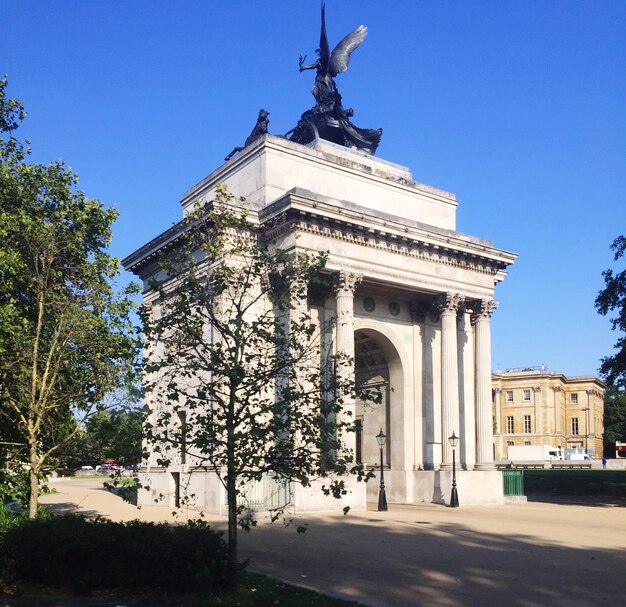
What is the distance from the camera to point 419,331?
119 feet

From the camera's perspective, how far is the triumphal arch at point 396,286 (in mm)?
32188

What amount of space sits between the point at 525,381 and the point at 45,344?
110644 millimetres

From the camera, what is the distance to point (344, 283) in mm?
30516

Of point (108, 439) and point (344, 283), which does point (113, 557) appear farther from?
point (344, 283)

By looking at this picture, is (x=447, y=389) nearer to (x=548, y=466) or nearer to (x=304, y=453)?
(x=304, y=453)

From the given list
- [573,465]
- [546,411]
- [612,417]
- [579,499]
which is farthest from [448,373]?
[546,411]

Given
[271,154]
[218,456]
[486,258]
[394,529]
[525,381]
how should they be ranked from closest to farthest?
[218,456] < [394,529] < [271,154] < [486,258] < [525,381]

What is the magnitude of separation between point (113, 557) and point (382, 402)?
81.8ft

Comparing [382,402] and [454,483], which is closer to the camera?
[454,483]

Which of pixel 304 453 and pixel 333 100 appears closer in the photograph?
pixel 304 453

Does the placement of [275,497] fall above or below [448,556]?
below

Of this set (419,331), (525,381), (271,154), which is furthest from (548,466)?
(271,154)

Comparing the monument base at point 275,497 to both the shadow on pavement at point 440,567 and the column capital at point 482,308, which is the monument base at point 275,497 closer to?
the shadow on pavement at point 440,567

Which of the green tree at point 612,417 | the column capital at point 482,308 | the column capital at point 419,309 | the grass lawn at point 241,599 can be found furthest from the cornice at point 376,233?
the green tree at point 612,417
